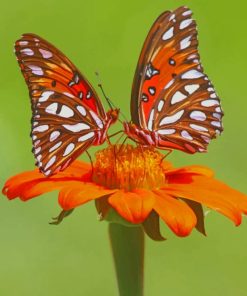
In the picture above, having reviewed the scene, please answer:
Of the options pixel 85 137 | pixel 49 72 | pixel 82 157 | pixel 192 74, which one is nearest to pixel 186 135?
pixel 192 74

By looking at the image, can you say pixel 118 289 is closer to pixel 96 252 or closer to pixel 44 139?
pixel 44 139

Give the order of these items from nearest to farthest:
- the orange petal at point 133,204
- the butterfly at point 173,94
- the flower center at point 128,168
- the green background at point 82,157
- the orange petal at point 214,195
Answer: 1. the orange petal at point 133,204
2. the orange petal at point 214,195
3. the flower center at point 128,168
4. the butterfly at point 173,94
5. the green background at point 82,157

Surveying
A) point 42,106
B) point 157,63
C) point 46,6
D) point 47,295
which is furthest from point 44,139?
point 46,6

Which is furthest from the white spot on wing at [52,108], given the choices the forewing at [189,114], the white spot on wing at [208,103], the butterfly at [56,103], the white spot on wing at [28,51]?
the white spot on wing at [208,103]

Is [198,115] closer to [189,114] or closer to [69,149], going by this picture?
[189,114]

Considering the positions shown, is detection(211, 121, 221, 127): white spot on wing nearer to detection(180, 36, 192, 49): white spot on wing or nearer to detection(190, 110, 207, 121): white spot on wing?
detection(190, 110, 207, 121): white spot on wing

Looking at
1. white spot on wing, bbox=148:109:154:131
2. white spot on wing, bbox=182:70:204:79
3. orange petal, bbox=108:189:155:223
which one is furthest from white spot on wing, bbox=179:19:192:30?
orange petal, bbox=108:189:155:223

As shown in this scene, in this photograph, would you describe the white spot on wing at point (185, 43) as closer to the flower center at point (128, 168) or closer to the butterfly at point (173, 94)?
the butterfly at point (173, 94)
